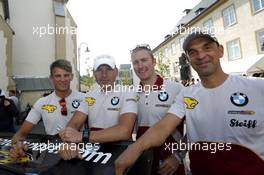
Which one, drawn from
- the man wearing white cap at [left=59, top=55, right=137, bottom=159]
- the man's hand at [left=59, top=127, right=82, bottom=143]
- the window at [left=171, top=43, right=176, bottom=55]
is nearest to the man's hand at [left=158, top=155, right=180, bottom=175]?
the man wearing white cap at [left=59, top=55, right=137, bottom=159]

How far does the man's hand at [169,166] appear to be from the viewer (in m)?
2.41

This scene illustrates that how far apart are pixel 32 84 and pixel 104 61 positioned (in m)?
23.0

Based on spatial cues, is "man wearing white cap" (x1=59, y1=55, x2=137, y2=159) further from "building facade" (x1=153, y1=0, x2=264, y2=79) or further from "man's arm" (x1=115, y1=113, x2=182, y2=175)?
"building facade" (x1=153, y1=0, x2=264, y2=79)

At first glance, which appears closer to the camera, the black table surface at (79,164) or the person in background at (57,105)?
the black table surface at (79,164)

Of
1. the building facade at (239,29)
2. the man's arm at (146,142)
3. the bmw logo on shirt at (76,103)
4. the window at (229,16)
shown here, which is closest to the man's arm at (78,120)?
the bmw logo on shirt at (76,103)

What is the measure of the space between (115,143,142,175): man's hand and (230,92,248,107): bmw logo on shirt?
75 centimetres

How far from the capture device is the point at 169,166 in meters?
2.42

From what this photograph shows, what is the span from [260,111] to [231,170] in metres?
0.43

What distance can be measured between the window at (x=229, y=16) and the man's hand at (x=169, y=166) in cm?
2298

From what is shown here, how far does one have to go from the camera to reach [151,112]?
8.87ft

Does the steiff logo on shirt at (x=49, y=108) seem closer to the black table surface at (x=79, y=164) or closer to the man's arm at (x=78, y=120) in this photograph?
the man's arm at (x=78, y=120)

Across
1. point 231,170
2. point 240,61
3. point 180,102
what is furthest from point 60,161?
point 240,61

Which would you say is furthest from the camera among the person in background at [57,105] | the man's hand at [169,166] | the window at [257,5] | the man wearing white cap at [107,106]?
the window at [257,5]

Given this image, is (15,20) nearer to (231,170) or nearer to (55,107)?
(55,107)
